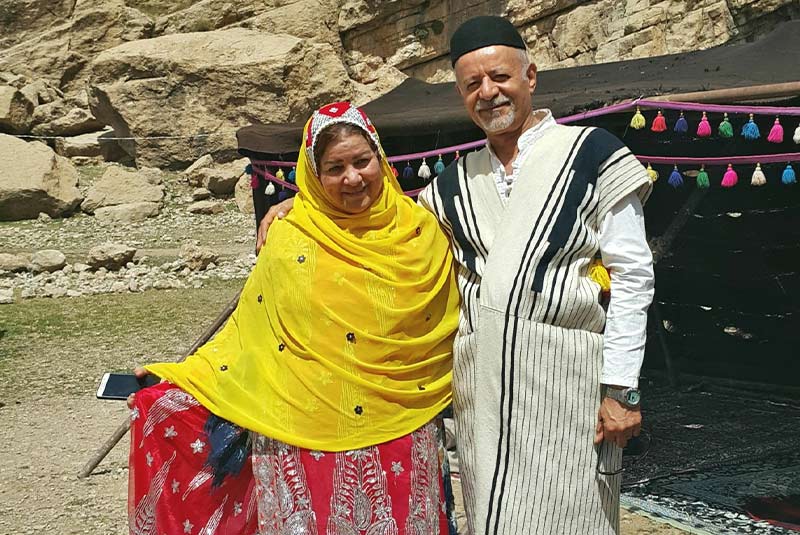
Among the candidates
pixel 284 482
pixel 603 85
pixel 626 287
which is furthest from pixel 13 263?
pixel 626 287

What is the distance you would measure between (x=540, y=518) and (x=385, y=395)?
451 millimetres

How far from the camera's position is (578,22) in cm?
1675

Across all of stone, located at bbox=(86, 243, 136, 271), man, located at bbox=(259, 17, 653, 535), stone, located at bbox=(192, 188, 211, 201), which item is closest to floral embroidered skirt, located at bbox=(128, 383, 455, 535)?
man, located at bbox=(259, 17, 653, 535)

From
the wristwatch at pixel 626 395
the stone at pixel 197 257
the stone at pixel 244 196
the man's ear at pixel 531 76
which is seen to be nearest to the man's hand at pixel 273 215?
the man's ear at pixel 531 76

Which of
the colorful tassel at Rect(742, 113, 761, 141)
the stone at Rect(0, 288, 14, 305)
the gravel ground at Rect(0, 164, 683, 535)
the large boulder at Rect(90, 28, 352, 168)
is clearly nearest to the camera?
the colorful tassel at Rect(742, 113, 761, 141)

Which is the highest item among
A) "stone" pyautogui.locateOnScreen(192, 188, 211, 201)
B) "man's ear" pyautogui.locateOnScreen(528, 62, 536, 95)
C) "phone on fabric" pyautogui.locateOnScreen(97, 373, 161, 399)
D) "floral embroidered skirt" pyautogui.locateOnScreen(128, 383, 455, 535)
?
"man's ear" pyautogui.locateOnScreen(528, 62, 536, 95)

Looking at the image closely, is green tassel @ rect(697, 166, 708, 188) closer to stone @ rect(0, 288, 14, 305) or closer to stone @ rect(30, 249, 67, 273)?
stone @ rect(0, 288, 14, 305)

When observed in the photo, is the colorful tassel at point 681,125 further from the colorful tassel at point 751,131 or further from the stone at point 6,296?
the stone at point 6,296

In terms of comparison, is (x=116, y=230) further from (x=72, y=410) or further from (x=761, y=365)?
(x=761, y=365)

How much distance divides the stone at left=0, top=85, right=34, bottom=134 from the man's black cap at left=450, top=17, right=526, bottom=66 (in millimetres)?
15516

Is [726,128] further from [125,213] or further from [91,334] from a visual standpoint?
[125,213]

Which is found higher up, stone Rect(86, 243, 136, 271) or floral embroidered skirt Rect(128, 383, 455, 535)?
floral embroidered skirt Rect(128, 383, 455, 535)

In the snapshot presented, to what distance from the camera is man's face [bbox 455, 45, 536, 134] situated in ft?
6.96

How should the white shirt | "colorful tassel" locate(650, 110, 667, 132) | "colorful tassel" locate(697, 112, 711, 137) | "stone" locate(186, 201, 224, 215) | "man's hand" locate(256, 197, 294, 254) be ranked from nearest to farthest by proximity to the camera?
1. the white shirt
2. "man's hand" locate(256, 197, 294, 254)
3. "colorful tassel" locate(697, 112, 711, 137)
4. "colorful tassel" locate(650, 110, 667, 132)
5. "stone" locate(186, 201, 224, 215)
